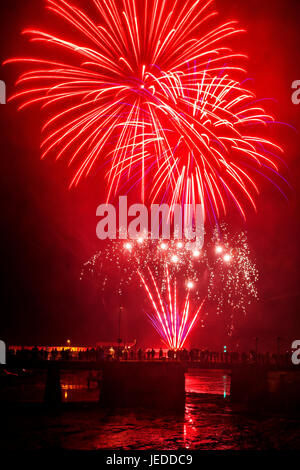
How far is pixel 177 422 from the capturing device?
4559cm

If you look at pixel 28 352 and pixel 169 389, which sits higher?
pixel 28 352

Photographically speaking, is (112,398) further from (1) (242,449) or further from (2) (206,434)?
(1) (242,449)

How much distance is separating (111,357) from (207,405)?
11205 millimetres

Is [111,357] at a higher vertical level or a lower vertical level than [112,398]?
→ higher

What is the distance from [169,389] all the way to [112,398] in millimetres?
5726

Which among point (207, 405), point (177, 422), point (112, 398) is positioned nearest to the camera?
point (177, 422)
